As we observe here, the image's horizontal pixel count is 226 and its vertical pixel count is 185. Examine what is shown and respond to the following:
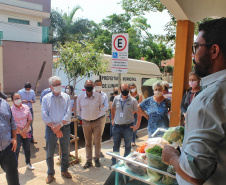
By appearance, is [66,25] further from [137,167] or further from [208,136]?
[208,136]

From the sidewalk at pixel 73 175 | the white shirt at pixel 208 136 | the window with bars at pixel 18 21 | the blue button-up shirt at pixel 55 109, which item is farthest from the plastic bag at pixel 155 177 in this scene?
the window with bars at pixel 18 21

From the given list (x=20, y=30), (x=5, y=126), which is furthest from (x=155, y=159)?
(x=20, y=30)

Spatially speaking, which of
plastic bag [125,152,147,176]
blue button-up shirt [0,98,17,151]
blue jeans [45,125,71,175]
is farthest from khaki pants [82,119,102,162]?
plastic bag [125,152,147,176]

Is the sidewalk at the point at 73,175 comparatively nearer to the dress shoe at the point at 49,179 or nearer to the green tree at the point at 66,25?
the dress shoe at the point at 49,179

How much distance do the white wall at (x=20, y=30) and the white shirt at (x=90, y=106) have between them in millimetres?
18300

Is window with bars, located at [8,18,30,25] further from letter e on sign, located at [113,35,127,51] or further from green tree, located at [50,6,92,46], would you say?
letter e on sign, located at [113,35,127,51]

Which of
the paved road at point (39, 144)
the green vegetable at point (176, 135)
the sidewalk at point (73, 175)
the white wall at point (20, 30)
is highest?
the white wall at point (20, 30)

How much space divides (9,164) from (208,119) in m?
3.21

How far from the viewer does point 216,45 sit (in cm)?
120

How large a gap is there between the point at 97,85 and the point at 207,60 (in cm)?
516

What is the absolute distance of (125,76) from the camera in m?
8.57

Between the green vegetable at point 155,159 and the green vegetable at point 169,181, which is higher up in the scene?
the green vegetable at point 155,159

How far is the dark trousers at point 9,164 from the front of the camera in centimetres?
319

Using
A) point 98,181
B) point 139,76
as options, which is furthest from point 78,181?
point 139,76
